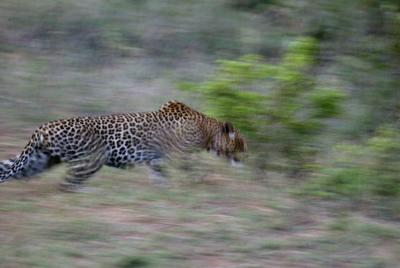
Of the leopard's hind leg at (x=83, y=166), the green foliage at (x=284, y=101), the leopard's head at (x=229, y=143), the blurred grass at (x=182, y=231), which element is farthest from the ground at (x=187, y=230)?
the leopard's head at (x=229, y=143)

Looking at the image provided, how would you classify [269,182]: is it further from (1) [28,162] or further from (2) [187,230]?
(1) [28,162]

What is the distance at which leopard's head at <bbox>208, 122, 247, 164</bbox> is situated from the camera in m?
9.98

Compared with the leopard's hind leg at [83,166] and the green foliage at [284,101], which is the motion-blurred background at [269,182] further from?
the leopard's hind leg at [83,166]

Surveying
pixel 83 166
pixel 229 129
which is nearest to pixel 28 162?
pixel 83 166

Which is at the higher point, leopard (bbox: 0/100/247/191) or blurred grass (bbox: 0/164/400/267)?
leopard (bbox: 0/100/247/191)

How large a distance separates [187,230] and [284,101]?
80.9 inches

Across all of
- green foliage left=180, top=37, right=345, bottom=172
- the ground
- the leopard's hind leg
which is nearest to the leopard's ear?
green foliage left=180, top=37, right=345, bottom=172

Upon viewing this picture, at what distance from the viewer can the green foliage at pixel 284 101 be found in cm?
911

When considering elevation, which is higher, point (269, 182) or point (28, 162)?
point (28, 162)

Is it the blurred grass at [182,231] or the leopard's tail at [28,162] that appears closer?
the blurred grass at [182,231]

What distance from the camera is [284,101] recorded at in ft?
30.3

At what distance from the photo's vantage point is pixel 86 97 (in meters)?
13.9

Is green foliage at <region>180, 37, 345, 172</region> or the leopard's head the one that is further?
the leopard's head

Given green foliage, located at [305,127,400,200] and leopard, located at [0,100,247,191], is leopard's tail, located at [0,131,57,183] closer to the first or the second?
leopard, located at [0,100,247,191]
